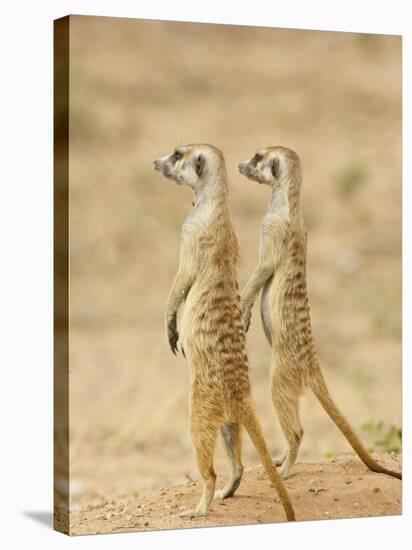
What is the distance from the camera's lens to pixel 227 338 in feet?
26.4

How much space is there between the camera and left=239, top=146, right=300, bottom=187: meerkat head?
27.6ft

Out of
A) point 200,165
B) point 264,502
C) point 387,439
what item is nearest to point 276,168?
point 200,165

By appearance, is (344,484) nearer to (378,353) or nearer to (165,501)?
(165,501)

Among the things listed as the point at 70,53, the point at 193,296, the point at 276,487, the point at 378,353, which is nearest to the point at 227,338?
the point at 193,296

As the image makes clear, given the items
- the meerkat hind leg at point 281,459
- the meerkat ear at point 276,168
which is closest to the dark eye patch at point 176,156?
the meerkat ear at point 276,168

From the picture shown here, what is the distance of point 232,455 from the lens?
815 cm

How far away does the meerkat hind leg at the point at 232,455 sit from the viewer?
810 centimetres

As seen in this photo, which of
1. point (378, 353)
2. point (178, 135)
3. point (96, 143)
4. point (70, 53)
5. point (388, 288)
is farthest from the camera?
point (378, 353)

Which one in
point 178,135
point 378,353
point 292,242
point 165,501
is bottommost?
point 165,501

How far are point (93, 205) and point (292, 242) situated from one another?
115 centimetres

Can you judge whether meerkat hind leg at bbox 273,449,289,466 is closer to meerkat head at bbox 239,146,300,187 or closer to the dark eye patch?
meerkat head at bbox 239,146,300,187

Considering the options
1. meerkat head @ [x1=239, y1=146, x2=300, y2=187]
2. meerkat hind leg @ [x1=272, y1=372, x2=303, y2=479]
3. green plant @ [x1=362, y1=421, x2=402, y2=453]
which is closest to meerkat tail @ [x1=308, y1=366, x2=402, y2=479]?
meerkat hind leg @ [x1=272, y1=372, x2=303, y2=479]

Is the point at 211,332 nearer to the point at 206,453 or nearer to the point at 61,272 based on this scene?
the point at 206,453

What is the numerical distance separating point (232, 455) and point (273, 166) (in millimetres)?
1661
